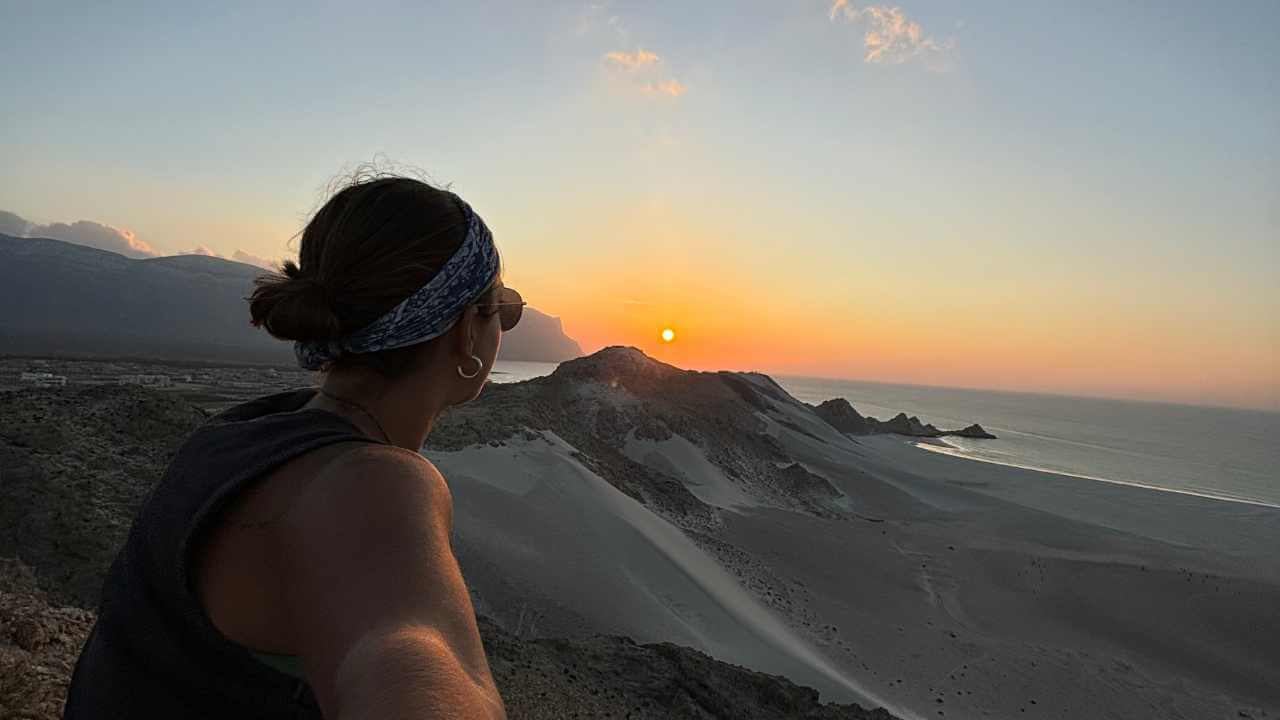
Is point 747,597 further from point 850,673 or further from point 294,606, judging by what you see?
point 294,606

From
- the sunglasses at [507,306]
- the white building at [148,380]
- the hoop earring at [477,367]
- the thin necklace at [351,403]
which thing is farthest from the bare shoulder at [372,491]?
the white building at [148,380]

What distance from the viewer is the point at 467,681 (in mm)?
938

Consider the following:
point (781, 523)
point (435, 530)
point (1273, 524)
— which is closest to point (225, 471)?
point (435, 530)

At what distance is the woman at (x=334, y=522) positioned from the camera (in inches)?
37.8

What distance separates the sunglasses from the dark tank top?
21.4 inches

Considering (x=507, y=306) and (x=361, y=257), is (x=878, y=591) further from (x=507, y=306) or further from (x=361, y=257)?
(x=361, y=257)

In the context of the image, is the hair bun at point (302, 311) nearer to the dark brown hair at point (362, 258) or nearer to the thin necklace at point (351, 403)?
the dark brown hair at point (362, 258)

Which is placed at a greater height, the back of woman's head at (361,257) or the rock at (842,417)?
the back of woman's head at (361,257)

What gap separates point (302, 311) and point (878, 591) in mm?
18185

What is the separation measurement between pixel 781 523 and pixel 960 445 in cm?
6302

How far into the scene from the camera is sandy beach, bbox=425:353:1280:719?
428 inches

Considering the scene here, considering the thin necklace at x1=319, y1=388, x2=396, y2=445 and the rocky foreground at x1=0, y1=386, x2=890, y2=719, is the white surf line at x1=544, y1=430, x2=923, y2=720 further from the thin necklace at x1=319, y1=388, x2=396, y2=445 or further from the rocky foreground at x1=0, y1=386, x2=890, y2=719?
the thin necklace at x1=319, y1=388, x2=396, y2=445

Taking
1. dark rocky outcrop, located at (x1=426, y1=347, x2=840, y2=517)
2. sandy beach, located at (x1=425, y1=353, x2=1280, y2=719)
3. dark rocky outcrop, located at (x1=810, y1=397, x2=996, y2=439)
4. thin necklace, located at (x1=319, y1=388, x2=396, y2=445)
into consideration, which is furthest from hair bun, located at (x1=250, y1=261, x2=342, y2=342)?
dark rocky outcrop, located at (x1=810, y1=397, x2=996, y2=439)

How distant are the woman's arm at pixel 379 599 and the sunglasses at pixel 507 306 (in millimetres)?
718
